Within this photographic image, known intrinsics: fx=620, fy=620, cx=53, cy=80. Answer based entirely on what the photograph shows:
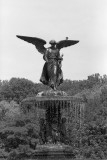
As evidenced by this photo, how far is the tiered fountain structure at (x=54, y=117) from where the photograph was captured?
92.9 ft

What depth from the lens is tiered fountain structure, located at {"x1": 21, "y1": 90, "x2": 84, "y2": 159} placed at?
1115 inches

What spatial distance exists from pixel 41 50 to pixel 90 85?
9632 cm

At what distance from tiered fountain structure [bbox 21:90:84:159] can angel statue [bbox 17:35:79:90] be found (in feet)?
2.03

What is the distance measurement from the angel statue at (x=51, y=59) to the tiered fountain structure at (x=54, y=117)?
24.3 inches

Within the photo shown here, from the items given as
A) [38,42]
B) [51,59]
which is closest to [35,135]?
[38,42]

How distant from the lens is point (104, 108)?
8112 cm

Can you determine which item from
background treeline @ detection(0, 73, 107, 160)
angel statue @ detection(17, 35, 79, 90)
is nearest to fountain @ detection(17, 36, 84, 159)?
angel statue @ detection(17, 35, 79, 90)

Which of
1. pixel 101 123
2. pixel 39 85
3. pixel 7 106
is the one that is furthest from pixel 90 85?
pixel 101 123

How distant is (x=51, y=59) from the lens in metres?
29.2

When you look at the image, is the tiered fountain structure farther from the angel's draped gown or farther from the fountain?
the angel's draped gown

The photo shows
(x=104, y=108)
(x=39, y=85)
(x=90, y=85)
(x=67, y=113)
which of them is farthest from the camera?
(x=90, y=85)

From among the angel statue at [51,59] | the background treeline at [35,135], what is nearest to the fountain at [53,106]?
the angel statue at [51,59]

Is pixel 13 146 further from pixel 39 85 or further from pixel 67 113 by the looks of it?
pixel 39 85

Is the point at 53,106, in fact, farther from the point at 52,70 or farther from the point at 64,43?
the point at 64,43
